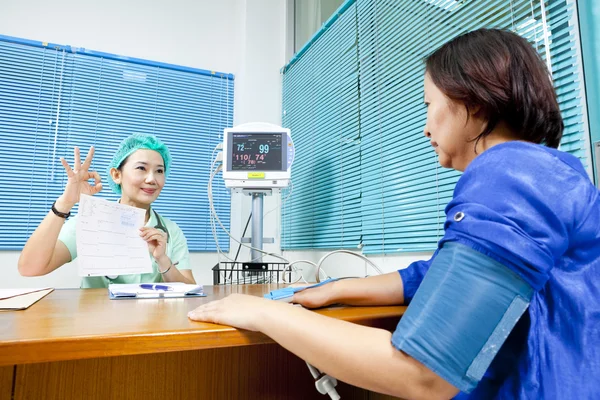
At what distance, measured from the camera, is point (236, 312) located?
2.00 ft

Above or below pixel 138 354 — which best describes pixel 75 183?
above

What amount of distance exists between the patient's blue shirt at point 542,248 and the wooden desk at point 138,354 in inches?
11.0

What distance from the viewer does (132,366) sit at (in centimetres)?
95

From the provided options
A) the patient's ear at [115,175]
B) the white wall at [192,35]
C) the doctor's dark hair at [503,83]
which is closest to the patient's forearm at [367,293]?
the doctor's dark hair at [503,83]

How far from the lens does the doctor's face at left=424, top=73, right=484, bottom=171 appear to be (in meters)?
0.61

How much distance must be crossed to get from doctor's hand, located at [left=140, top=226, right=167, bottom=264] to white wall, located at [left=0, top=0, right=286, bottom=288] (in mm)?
1102

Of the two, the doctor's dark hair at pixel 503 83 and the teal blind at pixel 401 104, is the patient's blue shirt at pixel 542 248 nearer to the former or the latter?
the doctor's dark hair at pixel 503 83

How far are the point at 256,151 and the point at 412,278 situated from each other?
1.23 m

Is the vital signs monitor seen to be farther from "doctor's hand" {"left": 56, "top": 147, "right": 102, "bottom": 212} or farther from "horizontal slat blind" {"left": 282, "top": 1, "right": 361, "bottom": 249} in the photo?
"doctor's hand" {"left": 56, "top": 147, "right": 102, "bottom": 212}

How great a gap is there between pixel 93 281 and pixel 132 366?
0.71 metres

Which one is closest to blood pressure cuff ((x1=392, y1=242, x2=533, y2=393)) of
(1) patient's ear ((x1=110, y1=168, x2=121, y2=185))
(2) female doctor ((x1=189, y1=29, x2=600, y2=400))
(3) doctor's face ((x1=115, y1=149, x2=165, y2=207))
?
(2) female doctor ((x1=189, y1=29, x2=600, y2=400))

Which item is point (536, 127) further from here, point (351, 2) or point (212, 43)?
point (212, 43)

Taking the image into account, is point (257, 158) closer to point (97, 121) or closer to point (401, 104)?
point (401, 104)

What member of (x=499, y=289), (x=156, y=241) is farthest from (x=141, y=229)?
(x=499, y=289)
